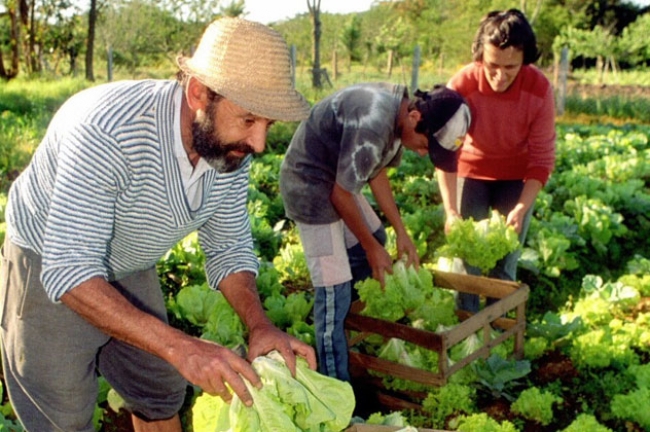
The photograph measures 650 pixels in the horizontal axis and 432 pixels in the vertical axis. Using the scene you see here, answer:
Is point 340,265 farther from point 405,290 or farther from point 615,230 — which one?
point 615,230

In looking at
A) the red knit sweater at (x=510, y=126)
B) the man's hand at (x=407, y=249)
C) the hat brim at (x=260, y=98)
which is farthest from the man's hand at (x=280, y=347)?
the red knit sweater at (x=510, y=126)

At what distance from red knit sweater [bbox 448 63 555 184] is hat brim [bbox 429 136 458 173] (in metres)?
0.69

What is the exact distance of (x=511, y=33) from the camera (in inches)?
161

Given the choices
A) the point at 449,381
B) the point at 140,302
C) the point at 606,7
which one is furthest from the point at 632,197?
the point at 606,7

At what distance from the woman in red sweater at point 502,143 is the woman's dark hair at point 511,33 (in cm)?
4

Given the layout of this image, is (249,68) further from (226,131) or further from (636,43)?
(636,43)

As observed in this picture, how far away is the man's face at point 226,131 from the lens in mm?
2256

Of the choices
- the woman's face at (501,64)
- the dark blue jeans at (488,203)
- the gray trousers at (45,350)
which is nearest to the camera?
the gray trousers at (45,350)

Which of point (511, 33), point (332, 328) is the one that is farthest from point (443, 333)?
point (511, 33)

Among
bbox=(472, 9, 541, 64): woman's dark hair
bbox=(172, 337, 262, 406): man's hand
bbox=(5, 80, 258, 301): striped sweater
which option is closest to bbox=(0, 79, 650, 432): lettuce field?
bbox=(172, 337, 262, 406): man's hand

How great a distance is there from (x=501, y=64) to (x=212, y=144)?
2.47m

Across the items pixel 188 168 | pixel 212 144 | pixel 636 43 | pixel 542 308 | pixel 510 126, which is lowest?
pixel 542 308

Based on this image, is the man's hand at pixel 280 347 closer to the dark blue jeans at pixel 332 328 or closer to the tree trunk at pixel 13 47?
the dark blue jeans at pixel 332 328

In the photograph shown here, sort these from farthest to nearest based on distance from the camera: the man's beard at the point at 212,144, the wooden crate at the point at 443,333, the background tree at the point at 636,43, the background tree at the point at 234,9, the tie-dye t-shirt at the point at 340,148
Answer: the background tree at the point at 234,9
the background tree at the point at 636,43
the wooden crate at the point at 443,333
the tie-dye t-shirt at the point at 340,148
the man's beard at the point at 212,144
